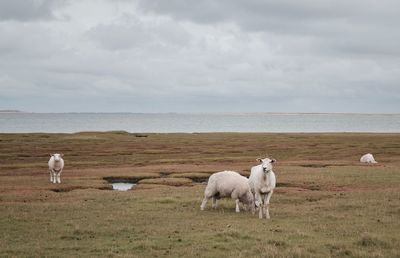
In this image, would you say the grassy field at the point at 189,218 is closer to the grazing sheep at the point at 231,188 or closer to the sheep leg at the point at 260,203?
the sheep leg at the point at 260,203

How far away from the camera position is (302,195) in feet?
92.5

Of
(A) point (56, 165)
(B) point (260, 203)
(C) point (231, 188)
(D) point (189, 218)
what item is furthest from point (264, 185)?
(A) point (56, 165)

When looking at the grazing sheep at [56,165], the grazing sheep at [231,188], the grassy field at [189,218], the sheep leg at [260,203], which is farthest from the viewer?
the grazing sheep at [56,165]

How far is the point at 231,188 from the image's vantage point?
76.3 feet

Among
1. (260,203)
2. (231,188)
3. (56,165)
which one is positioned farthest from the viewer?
(56,165)

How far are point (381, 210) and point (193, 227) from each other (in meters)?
8.78

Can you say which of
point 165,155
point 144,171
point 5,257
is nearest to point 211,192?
point 5,257

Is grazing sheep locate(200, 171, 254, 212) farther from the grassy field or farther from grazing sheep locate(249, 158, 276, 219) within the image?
grazing sheep locate(249, 158, 276, 219)

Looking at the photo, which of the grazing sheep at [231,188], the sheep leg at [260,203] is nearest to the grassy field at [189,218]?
the sheep leg at [260,203]

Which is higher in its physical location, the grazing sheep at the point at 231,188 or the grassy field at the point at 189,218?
the grazing sheep at the point at 231,188

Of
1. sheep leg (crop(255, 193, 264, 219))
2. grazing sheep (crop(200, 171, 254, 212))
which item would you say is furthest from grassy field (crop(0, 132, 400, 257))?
grazing sheep (crop(200, 171, 254, 212))

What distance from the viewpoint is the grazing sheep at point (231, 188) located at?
23156 mm

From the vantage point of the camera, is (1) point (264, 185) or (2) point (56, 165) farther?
(2) point (56, 165)

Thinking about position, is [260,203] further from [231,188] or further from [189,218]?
[189,218]
